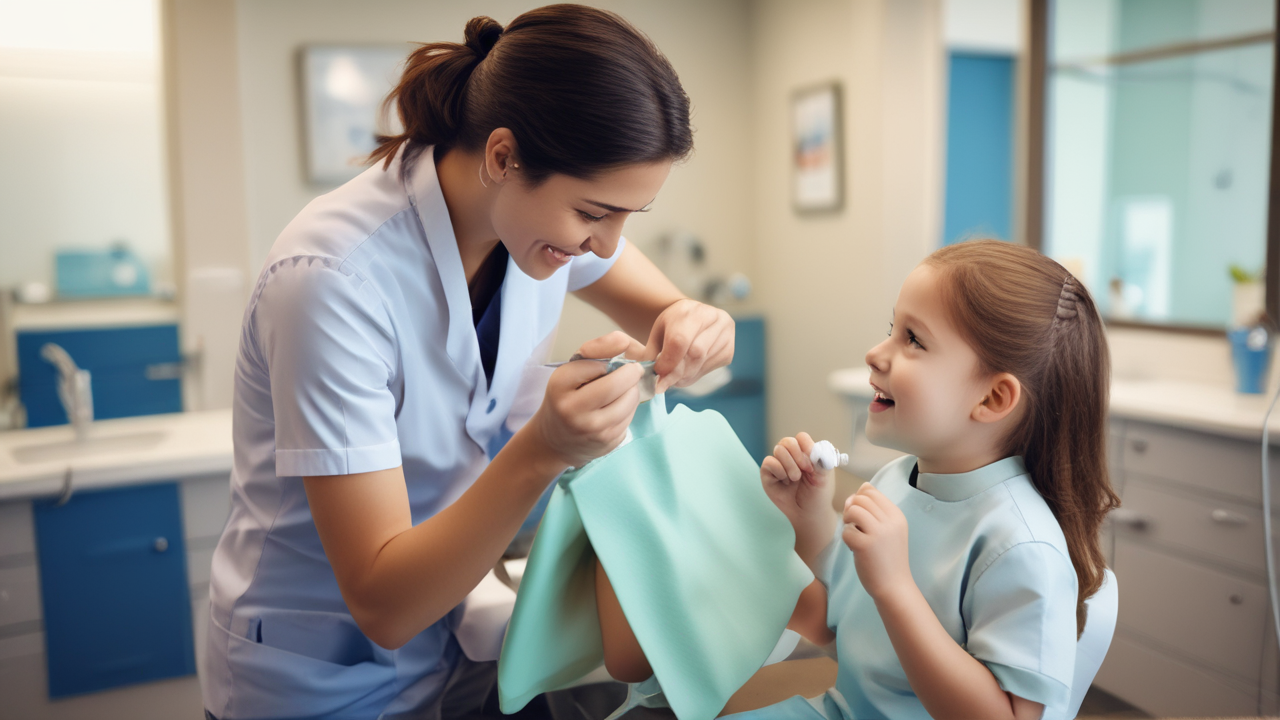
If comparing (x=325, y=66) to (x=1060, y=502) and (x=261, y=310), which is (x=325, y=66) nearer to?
(x=261, y=310)

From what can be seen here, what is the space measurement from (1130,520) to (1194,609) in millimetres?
259

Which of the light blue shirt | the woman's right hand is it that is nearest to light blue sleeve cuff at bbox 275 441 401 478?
the woman's right hand

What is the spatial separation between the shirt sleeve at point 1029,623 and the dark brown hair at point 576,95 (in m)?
0.51

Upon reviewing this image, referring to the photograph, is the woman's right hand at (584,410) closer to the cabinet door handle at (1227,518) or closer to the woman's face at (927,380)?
the woman's face at (927,380)

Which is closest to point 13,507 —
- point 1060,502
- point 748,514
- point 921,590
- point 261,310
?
point 261,310

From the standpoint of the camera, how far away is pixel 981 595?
766 millimetres

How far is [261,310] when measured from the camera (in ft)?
2.55

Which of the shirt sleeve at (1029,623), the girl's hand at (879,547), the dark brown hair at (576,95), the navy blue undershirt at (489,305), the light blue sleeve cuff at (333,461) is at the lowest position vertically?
the shirt sleeve at (1029,623)

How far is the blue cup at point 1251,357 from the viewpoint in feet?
7.42

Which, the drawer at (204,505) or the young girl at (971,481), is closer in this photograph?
the young girl at (971,481)

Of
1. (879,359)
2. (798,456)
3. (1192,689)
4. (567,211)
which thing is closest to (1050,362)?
(879,359)

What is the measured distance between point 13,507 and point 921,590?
1960 millimetres

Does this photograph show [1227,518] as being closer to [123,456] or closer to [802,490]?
[802,490]

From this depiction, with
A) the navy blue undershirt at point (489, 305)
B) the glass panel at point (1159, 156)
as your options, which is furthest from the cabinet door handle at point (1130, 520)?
the navy blue undershirt at point (489, 305)
